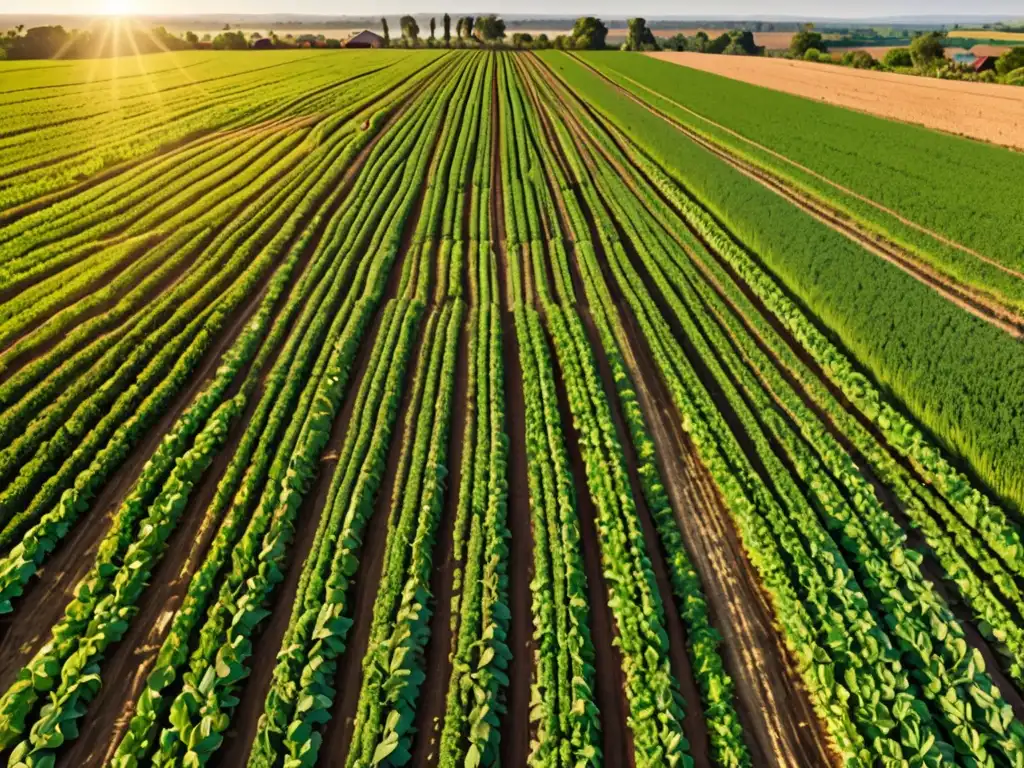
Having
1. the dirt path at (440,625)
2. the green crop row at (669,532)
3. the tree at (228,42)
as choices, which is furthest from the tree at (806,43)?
the dirt path at (440,625)

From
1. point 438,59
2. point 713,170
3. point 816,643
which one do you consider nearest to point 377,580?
point 816,643

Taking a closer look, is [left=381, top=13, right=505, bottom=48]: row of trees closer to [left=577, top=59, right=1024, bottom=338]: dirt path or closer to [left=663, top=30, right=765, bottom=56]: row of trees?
[left=663, top=30, right=765, bottom=56]: row of trees

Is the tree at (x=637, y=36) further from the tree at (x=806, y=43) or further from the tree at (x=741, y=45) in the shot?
the tree at (x=806, y=43)

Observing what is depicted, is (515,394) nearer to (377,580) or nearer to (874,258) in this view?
(377,580)

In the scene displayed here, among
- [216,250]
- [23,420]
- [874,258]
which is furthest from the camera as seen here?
[216,250]

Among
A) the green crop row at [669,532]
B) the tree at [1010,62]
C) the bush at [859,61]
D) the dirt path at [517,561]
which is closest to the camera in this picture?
the green crop row at [669,532]

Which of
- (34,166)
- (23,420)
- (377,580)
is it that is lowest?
(377,580)

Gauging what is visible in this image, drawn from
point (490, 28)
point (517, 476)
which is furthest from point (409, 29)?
point (517, 476)
